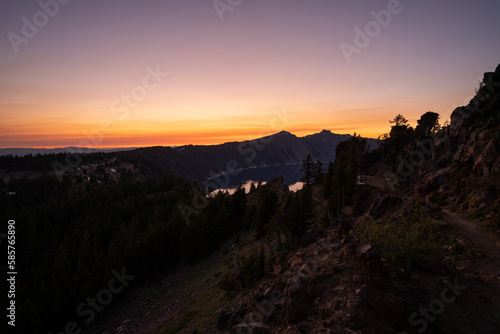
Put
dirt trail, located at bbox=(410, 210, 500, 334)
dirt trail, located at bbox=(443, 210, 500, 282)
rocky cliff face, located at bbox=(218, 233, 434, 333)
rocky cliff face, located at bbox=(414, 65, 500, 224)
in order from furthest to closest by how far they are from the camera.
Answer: rocky cliff face, located at bbox=(414, 65, 500, 224) → dirt trail, located at bbox=(443, 210, 500, 282) → dirt trail, located at bbox=(410, 210, 500, 334) → rocky cliff face, located at bbox=(218, 233, 434, 333)

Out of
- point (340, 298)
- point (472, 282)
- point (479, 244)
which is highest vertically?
point (340, 298)

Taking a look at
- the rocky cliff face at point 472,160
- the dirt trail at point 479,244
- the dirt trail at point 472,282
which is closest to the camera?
the dirt trail at point 472,282

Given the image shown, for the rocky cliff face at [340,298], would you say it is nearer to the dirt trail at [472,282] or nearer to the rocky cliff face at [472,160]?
the dirt trail at [472,282]

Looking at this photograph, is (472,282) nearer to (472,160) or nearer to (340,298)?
(340,298)

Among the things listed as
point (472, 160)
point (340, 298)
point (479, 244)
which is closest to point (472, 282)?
point (479, 244)

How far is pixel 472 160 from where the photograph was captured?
26797mm

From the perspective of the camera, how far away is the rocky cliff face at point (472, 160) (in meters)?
22.1

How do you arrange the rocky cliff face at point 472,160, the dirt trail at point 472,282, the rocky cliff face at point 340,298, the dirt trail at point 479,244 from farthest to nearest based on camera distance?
the rocky cliff face at point 472,160, the dirt trail at point 479,244, the dirt trail at point 472,282, the rocky cliff face at point 340,298

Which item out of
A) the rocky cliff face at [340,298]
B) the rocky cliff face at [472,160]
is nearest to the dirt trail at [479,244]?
the rocky cliff face at [472,160]

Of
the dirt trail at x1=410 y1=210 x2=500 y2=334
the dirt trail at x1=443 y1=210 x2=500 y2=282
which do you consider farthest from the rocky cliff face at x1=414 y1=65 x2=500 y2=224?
the dirt trail at x1=410 y1=210 x2=500 y2=334

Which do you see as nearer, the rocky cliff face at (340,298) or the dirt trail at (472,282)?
the rocky cliff face at (340,298)

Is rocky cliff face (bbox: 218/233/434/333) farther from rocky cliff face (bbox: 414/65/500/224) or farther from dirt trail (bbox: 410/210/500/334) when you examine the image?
rocky cliff face (bbox: 414/65/500/224)

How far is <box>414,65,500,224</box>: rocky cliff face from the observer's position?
2212cm

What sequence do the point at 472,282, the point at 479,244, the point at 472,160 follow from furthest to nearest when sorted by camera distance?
the point at 472,160 → the point at 479,244 → the point at 472,282
